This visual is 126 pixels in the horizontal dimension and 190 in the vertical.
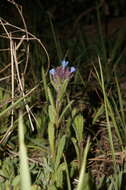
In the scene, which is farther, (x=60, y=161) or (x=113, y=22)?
(x=113, y=22)

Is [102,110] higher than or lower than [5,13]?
lower

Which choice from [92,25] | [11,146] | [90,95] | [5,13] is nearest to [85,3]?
[92,25]

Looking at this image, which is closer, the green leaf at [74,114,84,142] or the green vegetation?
the green vegetation

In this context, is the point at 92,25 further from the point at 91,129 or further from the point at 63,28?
the point at 91,129

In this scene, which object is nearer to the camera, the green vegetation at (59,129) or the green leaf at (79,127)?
the green vegetation at (59,129)

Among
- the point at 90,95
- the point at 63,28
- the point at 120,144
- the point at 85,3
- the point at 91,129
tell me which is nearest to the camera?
the point at 120,144

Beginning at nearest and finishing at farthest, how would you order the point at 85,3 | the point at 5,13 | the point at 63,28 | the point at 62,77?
the point at 62,77, the point at 5,13, the point at 63,28, the point at 85,3

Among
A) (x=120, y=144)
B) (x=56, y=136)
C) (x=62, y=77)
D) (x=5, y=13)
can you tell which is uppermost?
(x=5, y=13)

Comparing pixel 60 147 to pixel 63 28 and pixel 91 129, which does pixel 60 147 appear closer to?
pixel 91 129

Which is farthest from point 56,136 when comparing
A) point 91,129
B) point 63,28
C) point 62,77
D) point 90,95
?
point 63,28
